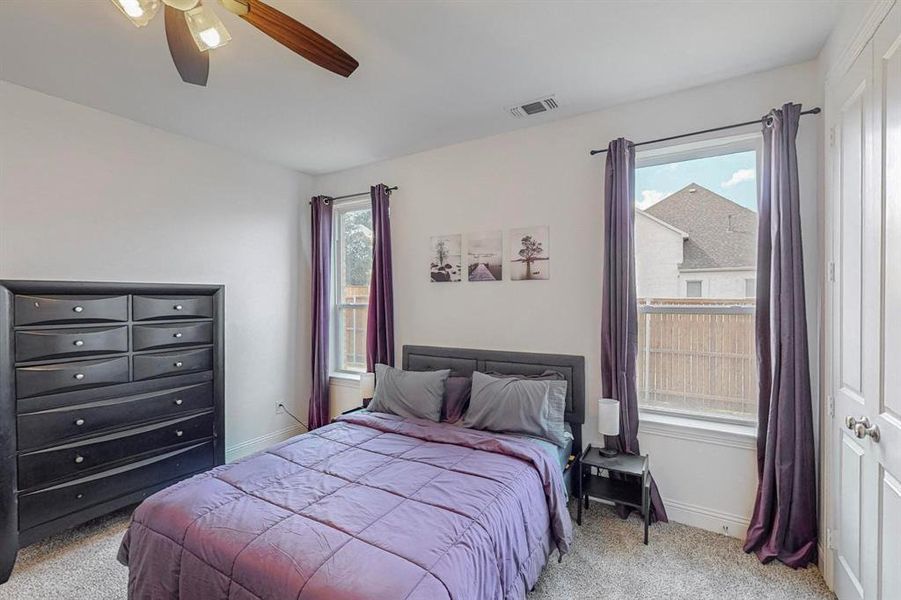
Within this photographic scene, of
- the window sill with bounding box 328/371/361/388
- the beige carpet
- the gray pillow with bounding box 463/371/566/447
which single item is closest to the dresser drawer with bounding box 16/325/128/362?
the beige carpet

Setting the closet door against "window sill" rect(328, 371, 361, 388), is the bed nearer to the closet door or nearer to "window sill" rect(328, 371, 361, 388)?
the closet door

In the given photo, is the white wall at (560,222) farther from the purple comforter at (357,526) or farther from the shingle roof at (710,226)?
the purple comforter at (357,526)

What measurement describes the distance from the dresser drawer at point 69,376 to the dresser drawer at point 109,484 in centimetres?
56

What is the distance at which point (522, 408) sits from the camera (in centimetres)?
266

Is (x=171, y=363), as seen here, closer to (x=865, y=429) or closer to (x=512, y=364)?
(x=512, y=364)

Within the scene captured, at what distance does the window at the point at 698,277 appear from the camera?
8.45 ft

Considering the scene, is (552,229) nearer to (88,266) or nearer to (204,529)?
(204,529)

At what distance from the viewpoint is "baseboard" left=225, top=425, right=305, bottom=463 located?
3.73 m

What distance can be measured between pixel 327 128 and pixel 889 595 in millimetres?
3826

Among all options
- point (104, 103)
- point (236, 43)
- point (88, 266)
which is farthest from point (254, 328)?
point (236, 43)

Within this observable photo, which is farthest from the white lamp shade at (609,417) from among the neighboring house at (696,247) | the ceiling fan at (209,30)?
the ceiling fan at (209,30)

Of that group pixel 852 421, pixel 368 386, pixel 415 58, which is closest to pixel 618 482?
pixel 852 421

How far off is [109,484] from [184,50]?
8.54 ft

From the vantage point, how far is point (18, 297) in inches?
89.4
